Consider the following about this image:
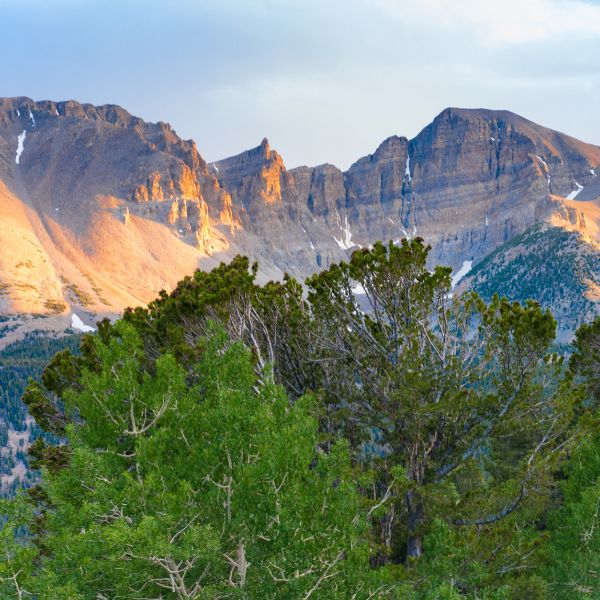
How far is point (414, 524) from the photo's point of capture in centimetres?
2083

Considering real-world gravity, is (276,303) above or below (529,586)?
above

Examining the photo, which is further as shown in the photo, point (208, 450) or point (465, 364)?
point (465, 364)

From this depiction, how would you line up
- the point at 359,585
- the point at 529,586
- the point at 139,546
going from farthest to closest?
the point at 529,586 → the point at 359,585 → the point at 139,546

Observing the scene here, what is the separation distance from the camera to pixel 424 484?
21828 millimetres

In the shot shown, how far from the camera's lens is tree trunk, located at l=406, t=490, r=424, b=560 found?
67.8 ft

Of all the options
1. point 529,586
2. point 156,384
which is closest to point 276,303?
point 156,384

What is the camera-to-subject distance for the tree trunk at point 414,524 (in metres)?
20.7

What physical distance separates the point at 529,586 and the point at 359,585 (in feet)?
28.7

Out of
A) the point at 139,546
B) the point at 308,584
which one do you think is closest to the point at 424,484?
the point at 308,584

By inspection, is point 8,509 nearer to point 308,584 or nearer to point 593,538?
point 308,584

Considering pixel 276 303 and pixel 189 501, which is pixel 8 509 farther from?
pixel 276 303

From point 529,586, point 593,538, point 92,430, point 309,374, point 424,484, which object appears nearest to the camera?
point 92,430

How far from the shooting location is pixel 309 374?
85.0 ft

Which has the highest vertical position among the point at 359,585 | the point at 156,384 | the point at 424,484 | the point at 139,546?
the point at 156,384
